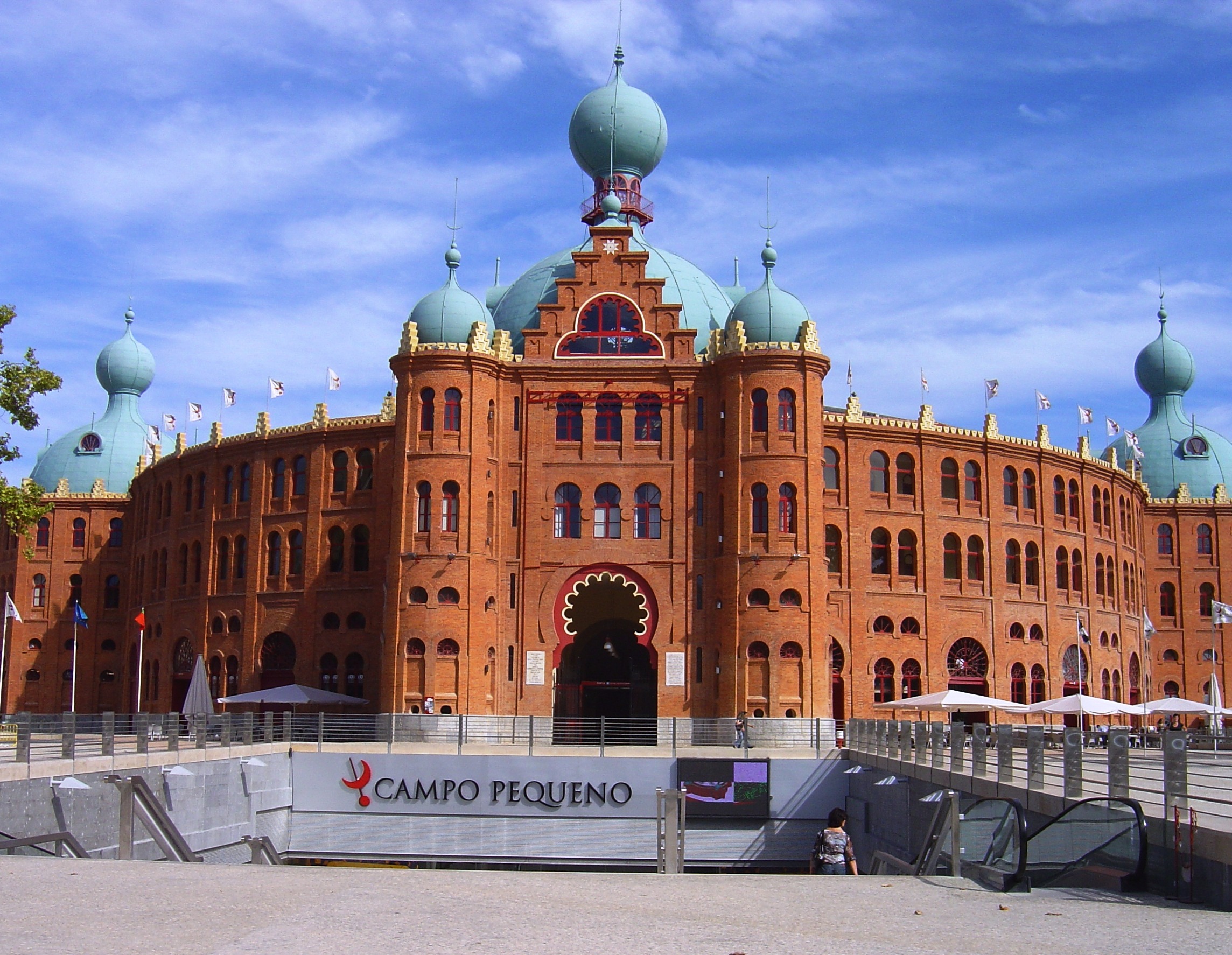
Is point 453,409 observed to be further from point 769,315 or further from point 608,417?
point 769,315

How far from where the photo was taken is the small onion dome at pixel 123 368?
83.4 m

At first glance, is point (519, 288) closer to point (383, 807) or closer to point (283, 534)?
point (283, 534)

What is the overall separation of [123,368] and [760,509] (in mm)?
46483

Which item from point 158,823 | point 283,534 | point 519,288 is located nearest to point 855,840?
point 158,823

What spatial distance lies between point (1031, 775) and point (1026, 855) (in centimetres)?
634

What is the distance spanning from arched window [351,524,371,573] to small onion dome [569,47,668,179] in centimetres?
2111

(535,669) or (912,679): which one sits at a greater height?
(535,669)

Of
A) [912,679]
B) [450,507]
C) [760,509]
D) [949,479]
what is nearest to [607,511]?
[760,509]

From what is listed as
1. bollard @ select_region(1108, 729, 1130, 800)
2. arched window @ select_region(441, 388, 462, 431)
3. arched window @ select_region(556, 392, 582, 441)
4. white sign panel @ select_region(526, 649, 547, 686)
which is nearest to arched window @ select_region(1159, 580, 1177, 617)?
arched window @ select_region(556, 392, 582, 441)

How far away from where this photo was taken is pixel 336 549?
195 feet

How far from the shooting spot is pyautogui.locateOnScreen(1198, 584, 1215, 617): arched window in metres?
73.6

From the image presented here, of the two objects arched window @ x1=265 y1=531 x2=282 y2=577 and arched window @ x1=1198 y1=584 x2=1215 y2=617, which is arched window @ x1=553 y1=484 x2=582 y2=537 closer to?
arched window @ x1=265 y1=531 x2=282 y2=577

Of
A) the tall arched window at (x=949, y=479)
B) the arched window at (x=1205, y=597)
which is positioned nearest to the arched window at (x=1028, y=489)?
the tall arched window at (x=949, y=479)

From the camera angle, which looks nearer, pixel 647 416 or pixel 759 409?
pixel 759 409
